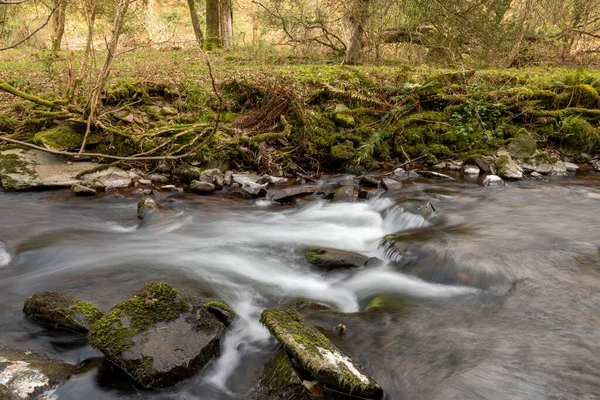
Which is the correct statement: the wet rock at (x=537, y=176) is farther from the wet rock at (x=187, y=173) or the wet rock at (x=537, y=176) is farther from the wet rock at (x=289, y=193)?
the wet rock at (x=187, y=173)

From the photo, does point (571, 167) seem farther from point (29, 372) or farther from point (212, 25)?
point (212, 25)

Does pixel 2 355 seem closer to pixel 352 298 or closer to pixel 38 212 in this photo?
pixel 352 298

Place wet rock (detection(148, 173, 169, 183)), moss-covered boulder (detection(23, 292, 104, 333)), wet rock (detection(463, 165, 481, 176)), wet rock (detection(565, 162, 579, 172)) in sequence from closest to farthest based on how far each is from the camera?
moss-covered boulder (detection(23, 292, 104, 333)) < wet rock (detection(148, 173, 169, 183)) < wet rock (detection(463, 165, 481, 176)) < wet rock (detection(565, 162, 579, 172))

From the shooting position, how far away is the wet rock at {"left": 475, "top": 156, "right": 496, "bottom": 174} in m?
8.24

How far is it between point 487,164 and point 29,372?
7.98 metres

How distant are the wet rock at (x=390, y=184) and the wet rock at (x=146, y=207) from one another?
377 centimetres

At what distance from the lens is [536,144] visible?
8.80 meters

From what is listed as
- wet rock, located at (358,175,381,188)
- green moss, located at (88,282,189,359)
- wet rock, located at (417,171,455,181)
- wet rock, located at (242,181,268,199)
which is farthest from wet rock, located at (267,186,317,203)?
green moss, located at (88,282,189,359)

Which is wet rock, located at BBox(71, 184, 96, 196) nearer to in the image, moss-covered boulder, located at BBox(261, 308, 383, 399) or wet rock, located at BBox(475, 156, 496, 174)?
moss-covered boulder, located at BBox(261, 308, 383, 399)

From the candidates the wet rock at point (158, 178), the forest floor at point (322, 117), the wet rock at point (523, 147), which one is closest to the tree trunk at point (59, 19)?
the forest floor at point (322, 117)

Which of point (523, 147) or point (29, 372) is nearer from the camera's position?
point (29, 372)

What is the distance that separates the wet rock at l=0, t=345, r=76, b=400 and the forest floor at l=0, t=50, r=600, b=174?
5039 millimetres

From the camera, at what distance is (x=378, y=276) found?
15.3ft

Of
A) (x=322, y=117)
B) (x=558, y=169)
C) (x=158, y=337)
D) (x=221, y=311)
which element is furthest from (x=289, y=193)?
(x=558, y=169)
